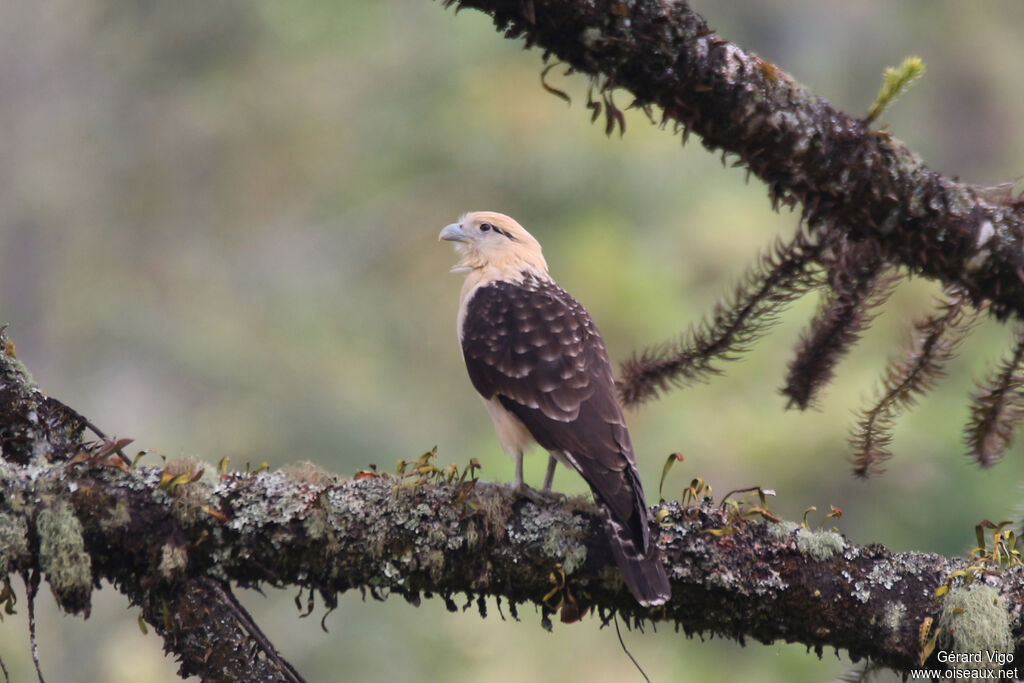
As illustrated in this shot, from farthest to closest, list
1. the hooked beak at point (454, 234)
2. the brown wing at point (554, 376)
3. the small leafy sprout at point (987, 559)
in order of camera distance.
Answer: the hooked beak at point (454, 234) → the brown wing at point (554, 376) → the small leafy sprout at point (987, 559)

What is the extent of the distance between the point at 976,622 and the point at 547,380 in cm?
186

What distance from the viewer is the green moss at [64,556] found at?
2652mm

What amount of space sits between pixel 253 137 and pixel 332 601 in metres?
10.6

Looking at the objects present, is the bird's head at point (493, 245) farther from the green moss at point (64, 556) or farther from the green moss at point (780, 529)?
the green moss at point (64, 556)

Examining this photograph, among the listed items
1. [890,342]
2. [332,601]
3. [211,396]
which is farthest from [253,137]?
[332,601]

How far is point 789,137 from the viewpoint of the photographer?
2863 millimetres

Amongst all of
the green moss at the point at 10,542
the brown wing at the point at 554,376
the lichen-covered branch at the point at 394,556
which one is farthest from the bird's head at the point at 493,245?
the green moss at the point at 10,542

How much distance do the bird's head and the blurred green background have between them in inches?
86.4

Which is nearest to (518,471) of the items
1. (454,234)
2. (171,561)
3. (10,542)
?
(171,561)

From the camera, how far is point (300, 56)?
41.3ft

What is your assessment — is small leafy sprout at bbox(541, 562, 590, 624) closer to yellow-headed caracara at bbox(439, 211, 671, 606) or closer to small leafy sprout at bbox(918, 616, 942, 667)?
yellow-headed caracara at bbox(439, 211, 671, 606)

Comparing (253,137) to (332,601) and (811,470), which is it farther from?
(332,601)

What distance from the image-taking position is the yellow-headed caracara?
3889mm

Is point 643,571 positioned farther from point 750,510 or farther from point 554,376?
point 554,376
